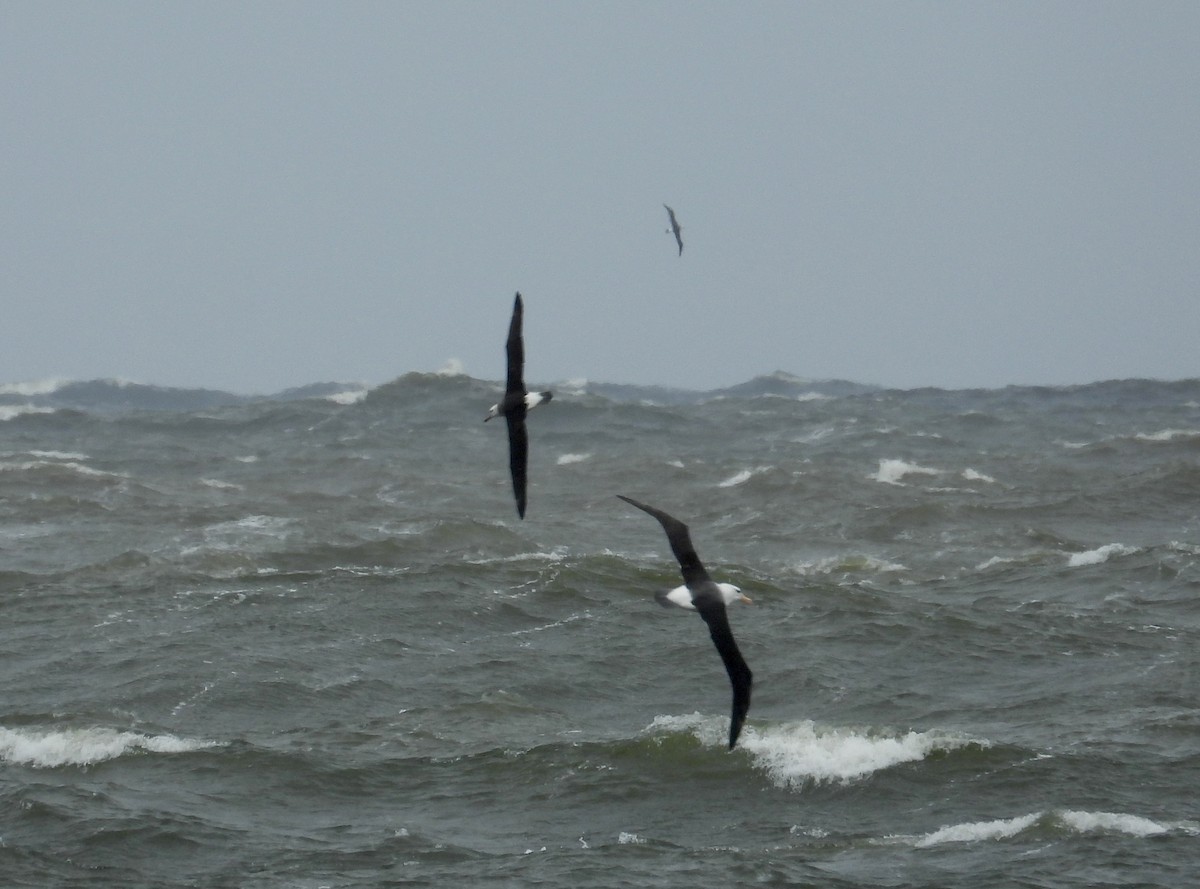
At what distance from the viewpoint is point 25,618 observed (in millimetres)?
21969

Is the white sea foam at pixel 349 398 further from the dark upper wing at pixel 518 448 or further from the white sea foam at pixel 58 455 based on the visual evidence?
the dark upper wing at pixel 518 448

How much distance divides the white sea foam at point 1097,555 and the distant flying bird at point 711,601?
51.1 ft

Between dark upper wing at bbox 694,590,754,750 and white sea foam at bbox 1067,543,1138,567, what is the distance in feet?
52.2

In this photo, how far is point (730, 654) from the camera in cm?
1097

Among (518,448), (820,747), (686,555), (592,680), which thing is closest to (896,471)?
(592,680)

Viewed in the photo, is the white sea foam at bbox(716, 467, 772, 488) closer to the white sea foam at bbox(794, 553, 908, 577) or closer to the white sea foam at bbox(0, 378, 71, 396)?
the white sea foam at bbox(794, 553, 908, 577)

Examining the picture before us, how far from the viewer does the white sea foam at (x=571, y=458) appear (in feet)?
133

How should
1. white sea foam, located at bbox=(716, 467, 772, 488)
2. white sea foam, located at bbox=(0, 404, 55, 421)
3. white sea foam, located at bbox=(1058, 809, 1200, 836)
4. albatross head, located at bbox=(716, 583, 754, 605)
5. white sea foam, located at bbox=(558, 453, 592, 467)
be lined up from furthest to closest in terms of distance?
white sea foam, located at bbox=(0, 404, 55, 421), white sea foam, located at bbox=(558, 453, 592, 467), white sea foam, located at bbox=(716, 467, 772, 488), white sea foam, located at bbox=(1058, 809, 1200, 836), albatross head, located at bbox=(716, 583, 754, 605)

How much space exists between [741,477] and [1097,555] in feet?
37.7

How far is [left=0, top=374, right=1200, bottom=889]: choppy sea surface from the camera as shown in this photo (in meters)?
13.5

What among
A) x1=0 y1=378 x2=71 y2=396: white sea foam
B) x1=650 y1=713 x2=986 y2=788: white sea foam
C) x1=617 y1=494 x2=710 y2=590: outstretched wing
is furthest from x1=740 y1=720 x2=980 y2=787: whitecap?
x1=0 y1=378 x2=71 y2=396: white sea foam

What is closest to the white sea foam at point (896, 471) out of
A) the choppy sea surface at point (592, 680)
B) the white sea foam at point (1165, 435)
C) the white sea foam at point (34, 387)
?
the choppy sea surface at point (592, 680)

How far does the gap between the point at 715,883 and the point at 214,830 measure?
15.2 ft

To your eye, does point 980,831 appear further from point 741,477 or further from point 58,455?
point 58,455
